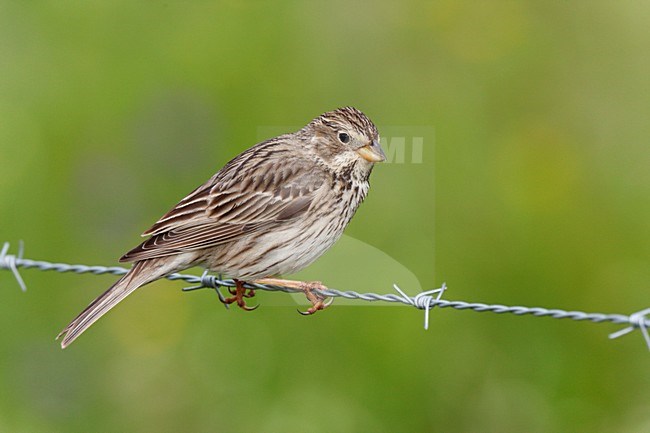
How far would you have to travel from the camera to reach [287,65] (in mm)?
9758

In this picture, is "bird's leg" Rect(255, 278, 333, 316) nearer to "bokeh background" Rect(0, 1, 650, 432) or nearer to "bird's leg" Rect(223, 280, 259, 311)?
"bird's leg" Rect(223, 280, 259, 311)

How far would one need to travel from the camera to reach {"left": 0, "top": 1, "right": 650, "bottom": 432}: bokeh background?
7.89m

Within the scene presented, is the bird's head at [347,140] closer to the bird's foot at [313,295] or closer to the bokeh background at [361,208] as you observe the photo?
the bird's foot at [313,295]

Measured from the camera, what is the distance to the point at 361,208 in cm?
878

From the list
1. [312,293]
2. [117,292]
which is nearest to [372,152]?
[312,293]

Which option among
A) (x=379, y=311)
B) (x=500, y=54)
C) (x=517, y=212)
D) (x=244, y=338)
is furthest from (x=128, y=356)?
(x=500, y=54)

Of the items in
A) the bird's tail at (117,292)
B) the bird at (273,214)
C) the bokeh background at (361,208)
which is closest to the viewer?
the bird's tail at (117,292)

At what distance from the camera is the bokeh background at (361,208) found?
789cm

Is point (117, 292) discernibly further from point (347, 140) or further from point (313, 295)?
point (347, 140)

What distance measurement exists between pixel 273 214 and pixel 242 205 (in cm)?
18


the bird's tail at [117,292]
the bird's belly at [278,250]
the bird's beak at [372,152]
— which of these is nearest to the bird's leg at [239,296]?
the bird's belly at [278,250]

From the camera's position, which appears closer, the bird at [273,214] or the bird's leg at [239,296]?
the bird at [273,214]

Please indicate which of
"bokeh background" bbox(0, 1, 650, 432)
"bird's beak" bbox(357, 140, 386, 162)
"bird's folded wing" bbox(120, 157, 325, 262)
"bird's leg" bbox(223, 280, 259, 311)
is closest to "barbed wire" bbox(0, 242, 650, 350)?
"bird's leg" bbox(223, 280, 259, 311)

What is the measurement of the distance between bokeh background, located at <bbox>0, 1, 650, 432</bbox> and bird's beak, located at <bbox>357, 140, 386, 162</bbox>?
121cm
